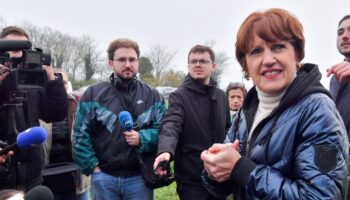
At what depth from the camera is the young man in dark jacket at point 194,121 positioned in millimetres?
3836

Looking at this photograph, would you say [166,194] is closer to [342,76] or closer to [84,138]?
[84,138]

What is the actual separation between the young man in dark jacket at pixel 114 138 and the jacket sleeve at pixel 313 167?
2.18 m

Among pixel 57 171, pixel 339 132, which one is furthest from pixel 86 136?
pixel 339 132

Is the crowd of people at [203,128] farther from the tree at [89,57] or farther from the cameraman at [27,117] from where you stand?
the tree at [89,57]

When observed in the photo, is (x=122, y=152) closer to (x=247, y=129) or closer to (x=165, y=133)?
(x=165, y=133)

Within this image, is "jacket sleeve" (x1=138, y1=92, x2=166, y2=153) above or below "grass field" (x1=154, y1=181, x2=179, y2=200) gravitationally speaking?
above

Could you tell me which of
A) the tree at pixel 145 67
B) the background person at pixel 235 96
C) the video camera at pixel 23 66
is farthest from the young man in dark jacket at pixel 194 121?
the tree at pixel 145 67

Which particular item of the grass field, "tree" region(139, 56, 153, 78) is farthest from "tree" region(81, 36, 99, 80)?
the grass field

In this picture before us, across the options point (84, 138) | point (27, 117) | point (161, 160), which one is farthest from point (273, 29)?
point (84, 138)

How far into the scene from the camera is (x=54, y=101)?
11.3 feet

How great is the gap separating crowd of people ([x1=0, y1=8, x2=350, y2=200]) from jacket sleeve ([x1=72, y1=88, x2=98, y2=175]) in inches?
0.4

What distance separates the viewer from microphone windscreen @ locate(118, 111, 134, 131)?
3.53 metres

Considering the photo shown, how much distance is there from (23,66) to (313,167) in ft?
7.44

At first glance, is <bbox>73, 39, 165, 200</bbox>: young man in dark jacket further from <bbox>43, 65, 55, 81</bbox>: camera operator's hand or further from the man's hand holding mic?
the man's hand holding mic
